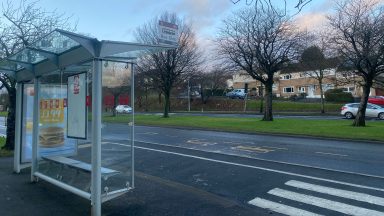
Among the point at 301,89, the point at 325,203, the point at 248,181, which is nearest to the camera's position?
the point at 325,203

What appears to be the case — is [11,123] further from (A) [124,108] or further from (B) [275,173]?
(B) [275,173]

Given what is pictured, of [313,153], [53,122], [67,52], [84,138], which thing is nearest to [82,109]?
[84,138]

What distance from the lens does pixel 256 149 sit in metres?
14.2

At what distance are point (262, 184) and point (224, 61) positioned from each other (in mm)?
23651

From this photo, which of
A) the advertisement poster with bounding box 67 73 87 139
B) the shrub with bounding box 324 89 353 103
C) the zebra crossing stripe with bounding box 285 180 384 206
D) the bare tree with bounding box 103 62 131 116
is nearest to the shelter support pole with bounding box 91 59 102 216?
the bare tree with bounding box 103 62 131 116

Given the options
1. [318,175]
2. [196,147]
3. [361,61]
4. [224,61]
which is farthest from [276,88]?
[318,175]

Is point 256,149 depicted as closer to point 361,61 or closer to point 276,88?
point 361,61

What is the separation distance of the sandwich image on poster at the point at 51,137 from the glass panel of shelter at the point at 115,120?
2079mm

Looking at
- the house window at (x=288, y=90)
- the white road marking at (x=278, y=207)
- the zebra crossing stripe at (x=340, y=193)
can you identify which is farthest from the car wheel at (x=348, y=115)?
the house window at (x=288, y=90)

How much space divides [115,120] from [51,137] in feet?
8.22

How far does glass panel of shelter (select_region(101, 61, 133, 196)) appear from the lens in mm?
6230

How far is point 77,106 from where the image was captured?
22.1ft

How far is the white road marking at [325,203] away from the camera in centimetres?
616

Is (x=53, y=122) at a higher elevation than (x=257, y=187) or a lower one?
higher
